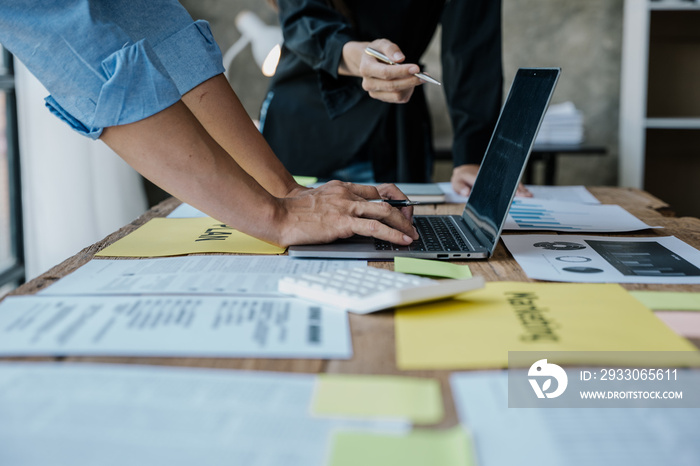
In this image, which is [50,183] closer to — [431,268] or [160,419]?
[431,268]

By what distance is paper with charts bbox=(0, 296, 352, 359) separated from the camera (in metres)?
0.50

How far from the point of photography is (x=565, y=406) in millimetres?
421

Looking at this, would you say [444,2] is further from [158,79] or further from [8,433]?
[8,433]

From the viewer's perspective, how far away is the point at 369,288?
23.9 inches

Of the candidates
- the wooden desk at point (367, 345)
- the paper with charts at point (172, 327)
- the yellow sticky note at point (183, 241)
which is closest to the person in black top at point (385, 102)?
the yellow sticky note at point (183, 241)

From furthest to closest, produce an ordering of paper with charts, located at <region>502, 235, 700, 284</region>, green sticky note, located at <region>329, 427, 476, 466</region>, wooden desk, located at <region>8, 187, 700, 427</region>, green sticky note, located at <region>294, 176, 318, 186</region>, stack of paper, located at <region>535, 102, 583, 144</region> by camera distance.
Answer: stack of paper, located at <region>535, 102, 583, 144</region> < green sticky note, located at <region>294, 176, 318, 186</region> < paper with charts, located at <region>502, 235, 700, 284</region> < wooden desk, located at <region>8, 187, 700, 427</region> < green sticky note, located at <region>329, 427, 476, 466</region>

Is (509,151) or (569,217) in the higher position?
(509,151)

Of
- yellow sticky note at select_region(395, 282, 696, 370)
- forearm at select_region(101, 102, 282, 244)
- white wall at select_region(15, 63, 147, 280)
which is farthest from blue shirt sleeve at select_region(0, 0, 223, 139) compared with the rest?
white wall at select_region(15, 63, 147, 280)

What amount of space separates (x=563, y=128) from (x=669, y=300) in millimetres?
2062

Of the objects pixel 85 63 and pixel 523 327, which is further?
pixel 85 63

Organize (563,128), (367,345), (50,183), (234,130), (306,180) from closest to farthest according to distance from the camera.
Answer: (367,345)
(234,130)
(306,180)
(50,183)
(563,128)

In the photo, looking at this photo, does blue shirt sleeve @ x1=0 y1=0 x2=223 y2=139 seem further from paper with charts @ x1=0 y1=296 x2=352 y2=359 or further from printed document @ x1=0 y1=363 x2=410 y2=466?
printed document @ x1=0 y1=363 x2=410 y2=466

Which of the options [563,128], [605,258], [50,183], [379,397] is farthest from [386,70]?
[563,128]

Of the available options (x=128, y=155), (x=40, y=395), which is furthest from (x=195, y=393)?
(x=128, y=155)
